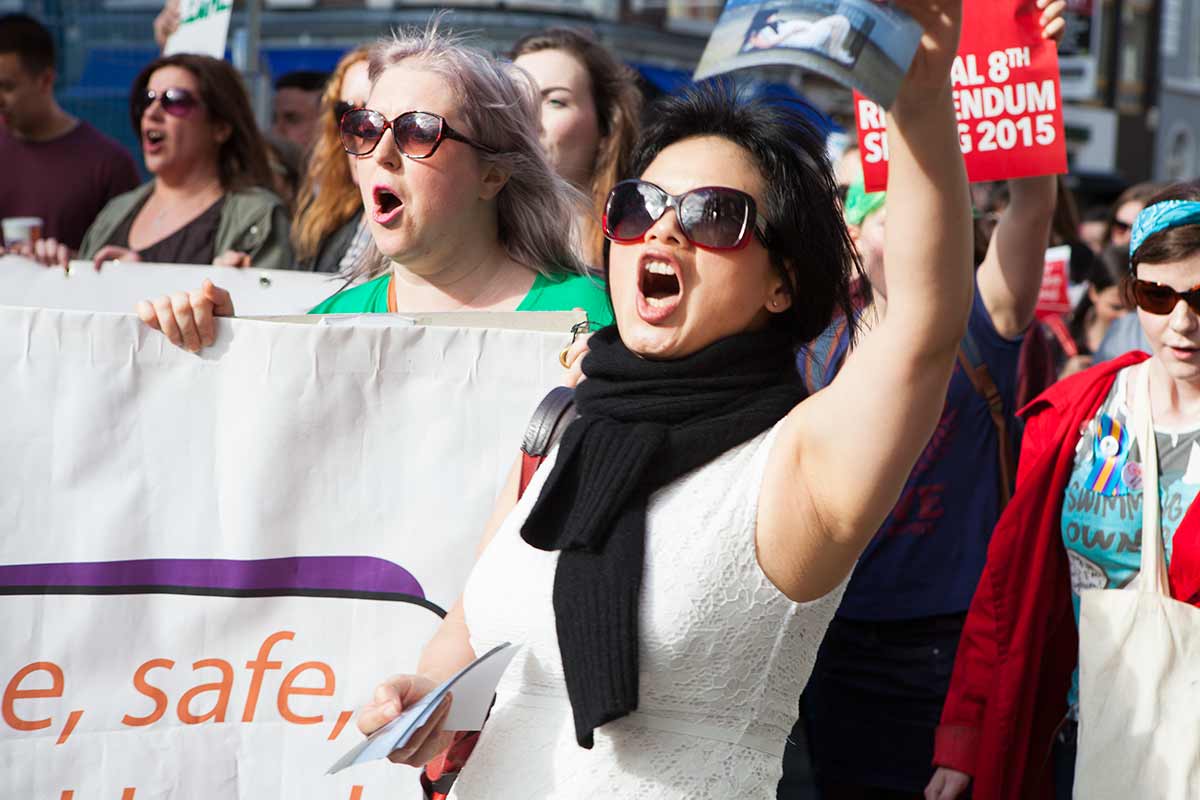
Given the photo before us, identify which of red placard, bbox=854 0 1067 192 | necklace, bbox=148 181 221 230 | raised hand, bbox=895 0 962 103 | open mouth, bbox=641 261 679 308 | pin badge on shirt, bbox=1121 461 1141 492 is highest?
red placard, bbox=854 0 1067 192

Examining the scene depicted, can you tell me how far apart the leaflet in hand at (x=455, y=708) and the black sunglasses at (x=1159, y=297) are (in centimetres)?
166

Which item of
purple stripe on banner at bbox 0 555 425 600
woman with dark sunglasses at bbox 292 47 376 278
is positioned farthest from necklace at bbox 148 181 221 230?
purple stripe on banner at bbox 0 555 425 600

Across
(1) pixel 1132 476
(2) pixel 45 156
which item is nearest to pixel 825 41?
(1) pixel 1132 476

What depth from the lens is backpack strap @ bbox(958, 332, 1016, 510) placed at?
3.71m

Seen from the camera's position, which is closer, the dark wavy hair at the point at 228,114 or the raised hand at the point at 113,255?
the raised hand at the point at 113,255

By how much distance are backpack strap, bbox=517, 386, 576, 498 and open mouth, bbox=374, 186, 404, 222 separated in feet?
3.21

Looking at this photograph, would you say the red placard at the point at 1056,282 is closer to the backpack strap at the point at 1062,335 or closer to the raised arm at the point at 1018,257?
the backpack strap at the point at 1062,335

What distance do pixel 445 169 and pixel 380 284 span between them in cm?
38

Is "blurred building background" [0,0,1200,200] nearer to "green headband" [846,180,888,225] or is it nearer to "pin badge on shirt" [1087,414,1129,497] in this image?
"green headband" [846,180,888,225]

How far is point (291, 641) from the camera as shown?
2820mm

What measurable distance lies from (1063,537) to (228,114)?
11.0 ft

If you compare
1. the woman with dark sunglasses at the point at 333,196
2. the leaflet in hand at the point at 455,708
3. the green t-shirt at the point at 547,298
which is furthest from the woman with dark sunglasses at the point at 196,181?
the leaflet in hand at the point at 455,708

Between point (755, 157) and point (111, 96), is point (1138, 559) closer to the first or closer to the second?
point (755, 157)

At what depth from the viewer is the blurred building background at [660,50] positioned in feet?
28.8
